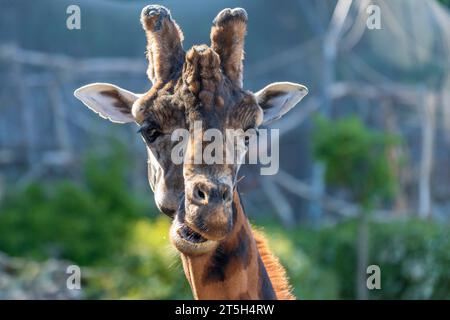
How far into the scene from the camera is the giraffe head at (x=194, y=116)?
4.30 metres

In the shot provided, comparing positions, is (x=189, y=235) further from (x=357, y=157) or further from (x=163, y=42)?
(x=357, y=157)

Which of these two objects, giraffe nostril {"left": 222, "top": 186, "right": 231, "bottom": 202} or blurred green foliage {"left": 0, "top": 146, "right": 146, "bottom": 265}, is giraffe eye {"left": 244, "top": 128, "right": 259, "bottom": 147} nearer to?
giraffe nostril {"left": 222, "top": 186, "right": 231, "bottom": 202}

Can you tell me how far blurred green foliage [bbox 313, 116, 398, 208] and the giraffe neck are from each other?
10373 millimetres

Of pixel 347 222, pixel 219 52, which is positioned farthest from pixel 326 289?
pixel 219 52

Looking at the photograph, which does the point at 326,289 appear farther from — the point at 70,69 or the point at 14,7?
the point at 14,7

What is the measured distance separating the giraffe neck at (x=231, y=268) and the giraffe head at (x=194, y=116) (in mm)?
202

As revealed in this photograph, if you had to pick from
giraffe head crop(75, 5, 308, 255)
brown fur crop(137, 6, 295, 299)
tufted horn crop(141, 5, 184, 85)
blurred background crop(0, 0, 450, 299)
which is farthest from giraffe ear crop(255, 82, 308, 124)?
blurred background crop(0, 0, 450, 299)

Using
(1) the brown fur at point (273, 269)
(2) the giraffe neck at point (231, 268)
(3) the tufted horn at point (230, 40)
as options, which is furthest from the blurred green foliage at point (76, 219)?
(3) the tufted horn at point (230, 40)

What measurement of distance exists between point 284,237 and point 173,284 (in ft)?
14.2

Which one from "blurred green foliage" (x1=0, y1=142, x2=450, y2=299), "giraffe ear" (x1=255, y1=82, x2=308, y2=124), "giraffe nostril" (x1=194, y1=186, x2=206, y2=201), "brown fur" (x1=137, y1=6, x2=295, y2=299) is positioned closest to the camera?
"giraffe nostril" (x1=194, y1=186, x2=206, y2=201)

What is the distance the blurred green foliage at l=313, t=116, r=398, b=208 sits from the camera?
49.9ft

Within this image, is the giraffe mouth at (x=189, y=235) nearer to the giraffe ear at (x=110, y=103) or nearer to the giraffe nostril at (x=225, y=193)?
the giraffe nostril at (x=225, y=193)

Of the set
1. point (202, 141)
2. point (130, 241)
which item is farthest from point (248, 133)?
point (130, 241)

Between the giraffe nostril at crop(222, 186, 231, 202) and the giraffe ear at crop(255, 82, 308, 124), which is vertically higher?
the giraffe ear at crop(255, 82, 308, 124)
